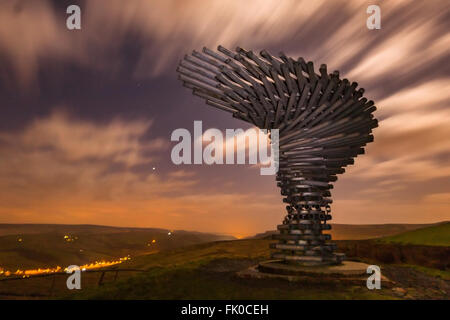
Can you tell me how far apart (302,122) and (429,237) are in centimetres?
958

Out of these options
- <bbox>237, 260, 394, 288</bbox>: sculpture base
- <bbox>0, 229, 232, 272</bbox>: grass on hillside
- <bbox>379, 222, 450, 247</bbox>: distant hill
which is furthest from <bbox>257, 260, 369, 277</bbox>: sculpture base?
<bbox>0, 229, 232, 272</bbox>: grass on hillside

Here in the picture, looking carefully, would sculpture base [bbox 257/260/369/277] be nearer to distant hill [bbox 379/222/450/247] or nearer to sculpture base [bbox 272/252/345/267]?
sculpture base [bbox 272/252/345/267]

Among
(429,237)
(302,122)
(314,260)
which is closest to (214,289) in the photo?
(314,260)

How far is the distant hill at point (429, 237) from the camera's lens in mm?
13555

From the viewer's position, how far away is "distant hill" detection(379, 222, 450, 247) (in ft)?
44.5

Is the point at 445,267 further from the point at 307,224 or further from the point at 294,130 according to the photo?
the point at 294,130

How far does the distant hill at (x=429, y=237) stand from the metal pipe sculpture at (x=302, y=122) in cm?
699

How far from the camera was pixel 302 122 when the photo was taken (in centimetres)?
921

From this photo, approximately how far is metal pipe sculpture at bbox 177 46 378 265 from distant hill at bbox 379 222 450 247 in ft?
22.9

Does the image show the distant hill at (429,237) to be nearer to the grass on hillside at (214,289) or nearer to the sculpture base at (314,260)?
the sculpture base at (314,260)
